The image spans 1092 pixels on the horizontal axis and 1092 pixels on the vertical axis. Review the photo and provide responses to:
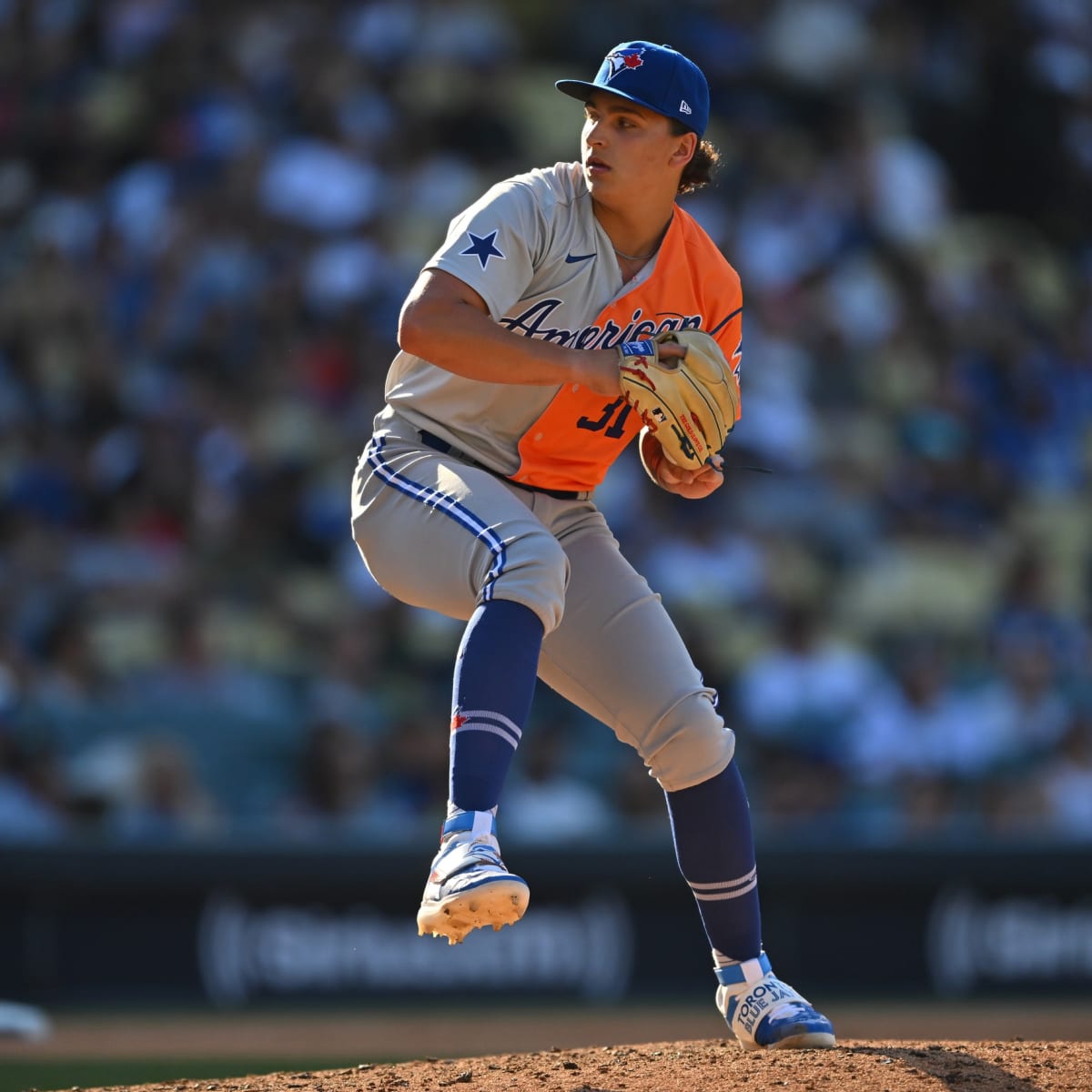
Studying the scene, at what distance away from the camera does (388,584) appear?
152 inches

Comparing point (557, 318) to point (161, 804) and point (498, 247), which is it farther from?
point (161, 804)

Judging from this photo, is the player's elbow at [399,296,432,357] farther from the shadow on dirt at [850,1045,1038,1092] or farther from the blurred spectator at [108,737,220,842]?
the blurred spectator at [108,737,220,842]

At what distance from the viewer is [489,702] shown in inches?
140

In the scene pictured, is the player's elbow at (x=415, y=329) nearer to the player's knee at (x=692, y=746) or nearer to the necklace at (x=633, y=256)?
the necklace at (x=633, y=256)

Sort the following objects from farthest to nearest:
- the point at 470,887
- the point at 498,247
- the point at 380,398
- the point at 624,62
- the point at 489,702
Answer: the point at 380,398 < the point at 624,62 < the point at 498,247 < the point at 489,702 < the point at 470,887

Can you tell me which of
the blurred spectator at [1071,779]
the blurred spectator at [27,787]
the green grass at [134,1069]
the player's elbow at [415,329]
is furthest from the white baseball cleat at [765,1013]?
the blurred spectator at [1071,779]

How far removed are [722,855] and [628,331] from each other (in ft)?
3.81

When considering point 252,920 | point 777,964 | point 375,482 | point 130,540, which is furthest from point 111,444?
point 375,482

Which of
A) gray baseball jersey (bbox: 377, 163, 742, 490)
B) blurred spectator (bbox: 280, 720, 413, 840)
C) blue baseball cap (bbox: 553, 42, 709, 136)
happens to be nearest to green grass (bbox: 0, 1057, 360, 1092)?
blurred spectator (bbox: 280, 720, 413, 840)

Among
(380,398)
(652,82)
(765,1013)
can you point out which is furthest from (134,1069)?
(380,398)

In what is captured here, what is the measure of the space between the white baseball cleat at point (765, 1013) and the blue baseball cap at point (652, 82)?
5.98 feet

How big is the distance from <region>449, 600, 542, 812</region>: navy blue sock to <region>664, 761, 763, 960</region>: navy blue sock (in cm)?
59

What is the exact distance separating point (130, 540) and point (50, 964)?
2.18m

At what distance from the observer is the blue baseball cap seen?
379 centimetres
